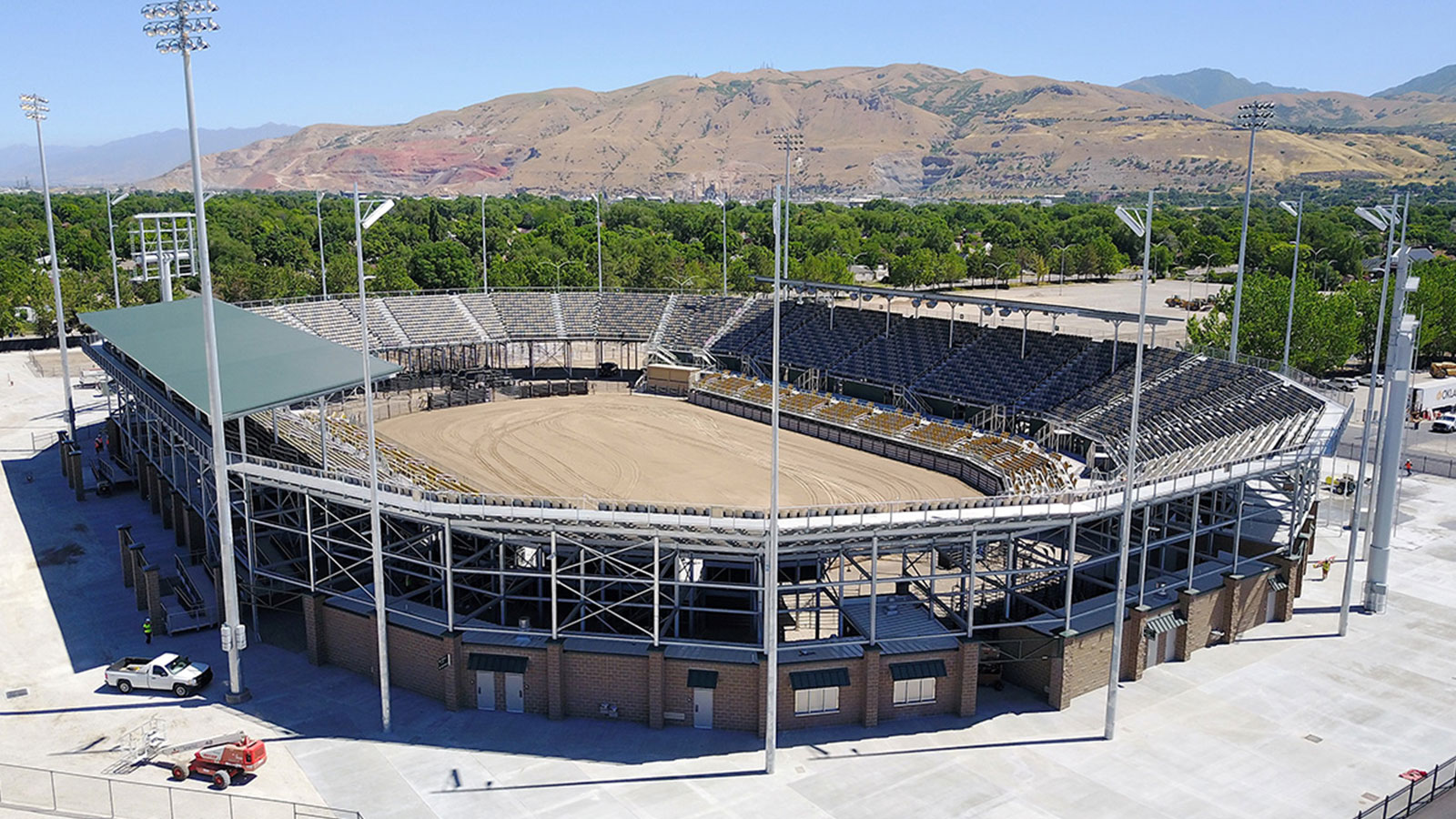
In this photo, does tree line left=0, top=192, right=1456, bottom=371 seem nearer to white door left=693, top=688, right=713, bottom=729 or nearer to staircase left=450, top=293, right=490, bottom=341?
staircase left=450, top=293, right=490, bottom=341

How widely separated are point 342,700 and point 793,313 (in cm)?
5379

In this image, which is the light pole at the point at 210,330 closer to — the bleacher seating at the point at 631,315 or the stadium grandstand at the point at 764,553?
the stadium grandstand at the point at 764,553

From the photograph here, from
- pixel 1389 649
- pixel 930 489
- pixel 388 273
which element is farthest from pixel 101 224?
pixel 1389 649

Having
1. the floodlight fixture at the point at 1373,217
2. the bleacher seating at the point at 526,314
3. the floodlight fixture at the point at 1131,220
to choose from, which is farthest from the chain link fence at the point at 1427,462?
the bleacher seating at the point at 526,314

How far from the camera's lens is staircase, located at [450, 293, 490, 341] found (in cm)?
7700

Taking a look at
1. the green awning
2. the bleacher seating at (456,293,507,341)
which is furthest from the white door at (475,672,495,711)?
the bleacher seating at (456,293,507,341)

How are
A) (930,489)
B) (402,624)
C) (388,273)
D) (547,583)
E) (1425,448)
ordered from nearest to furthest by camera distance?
(402,624) < (547,583) < (930,489) < (1425,448) < (388,273)

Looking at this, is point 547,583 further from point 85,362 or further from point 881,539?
point 85,362

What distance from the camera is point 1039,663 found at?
3133 cm

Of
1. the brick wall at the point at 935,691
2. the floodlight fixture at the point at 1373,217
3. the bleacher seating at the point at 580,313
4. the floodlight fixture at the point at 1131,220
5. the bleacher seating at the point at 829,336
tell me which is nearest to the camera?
the floodlight fixture at the point at 1131,220

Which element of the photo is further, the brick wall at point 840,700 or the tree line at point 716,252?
the tree line at point 716,252

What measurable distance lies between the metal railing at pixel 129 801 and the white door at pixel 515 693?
20.1 feet

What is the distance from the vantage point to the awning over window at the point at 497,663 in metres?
29.5

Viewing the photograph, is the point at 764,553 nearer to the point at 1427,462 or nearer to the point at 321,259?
the point at 1427,462
